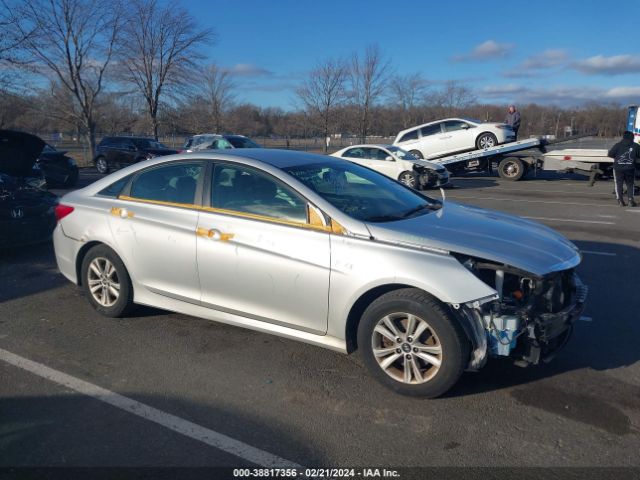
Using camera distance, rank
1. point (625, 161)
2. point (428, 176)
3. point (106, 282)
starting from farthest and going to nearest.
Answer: point (428, 176) < point (625, 161) < point (106, 282)

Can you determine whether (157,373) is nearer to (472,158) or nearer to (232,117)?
(472,158)

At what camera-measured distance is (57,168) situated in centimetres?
1605

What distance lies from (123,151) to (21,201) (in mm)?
17278

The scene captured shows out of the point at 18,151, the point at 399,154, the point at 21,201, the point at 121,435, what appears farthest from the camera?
the point at 399,154

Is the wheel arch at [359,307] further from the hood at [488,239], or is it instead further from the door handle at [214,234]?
the door handle at [214,234]

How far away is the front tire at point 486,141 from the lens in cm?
1914

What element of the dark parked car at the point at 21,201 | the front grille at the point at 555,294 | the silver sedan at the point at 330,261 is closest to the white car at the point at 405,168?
the dark parked car at the point at 21,201

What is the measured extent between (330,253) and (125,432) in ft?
5.56

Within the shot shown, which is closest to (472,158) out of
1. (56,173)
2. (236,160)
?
(56,173)

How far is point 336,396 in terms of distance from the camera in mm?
3416

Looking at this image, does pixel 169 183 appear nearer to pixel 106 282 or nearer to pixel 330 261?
pixel 106 282

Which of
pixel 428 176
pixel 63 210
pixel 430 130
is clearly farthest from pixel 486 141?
pixel 63 210

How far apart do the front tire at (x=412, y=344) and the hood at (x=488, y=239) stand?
1.33ft

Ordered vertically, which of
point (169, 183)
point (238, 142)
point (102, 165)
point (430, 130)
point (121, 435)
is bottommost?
point (121, 435)
